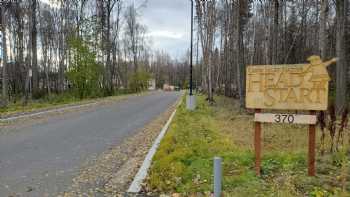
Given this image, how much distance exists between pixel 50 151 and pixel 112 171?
101 inches

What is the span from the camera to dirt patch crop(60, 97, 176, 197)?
17.9 feet

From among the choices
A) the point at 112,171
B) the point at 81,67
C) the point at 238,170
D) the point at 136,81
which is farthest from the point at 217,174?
the point at 136,81

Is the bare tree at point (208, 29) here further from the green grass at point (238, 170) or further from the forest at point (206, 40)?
the green grass at point (238, 170)

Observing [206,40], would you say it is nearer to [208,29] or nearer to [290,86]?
[208,29]

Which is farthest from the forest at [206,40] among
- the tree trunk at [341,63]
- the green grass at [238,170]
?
the green grass at [238,170]

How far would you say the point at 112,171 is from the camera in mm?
6746

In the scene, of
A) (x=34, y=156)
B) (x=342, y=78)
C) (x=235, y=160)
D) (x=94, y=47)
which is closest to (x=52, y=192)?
(x=34, y=156)

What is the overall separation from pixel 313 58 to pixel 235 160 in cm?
245

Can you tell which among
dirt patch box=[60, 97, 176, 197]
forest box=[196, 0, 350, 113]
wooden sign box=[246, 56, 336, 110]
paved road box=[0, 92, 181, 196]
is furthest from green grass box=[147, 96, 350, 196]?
forest box=[196, 0, 350, 113]

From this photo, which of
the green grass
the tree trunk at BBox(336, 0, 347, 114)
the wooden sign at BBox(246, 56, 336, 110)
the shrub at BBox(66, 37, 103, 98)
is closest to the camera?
the green grass

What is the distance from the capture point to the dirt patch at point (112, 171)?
5.44 meters

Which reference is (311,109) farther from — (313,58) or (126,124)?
(126,124)

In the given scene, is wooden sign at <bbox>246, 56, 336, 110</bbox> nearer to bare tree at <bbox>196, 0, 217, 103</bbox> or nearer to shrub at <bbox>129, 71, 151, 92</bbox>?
bare tree at <bbox>196, 0, 217, 103</bbox>

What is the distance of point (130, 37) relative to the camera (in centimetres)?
6019
